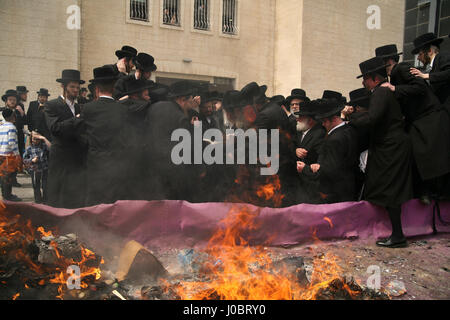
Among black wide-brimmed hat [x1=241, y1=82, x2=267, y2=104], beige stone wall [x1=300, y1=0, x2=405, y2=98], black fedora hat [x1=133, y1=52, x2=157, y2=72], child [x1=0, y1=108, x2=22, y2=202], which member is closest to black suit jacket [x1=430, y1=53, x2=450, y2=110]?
black wide-brimmed hat [x1=241, y1=82, x2=267, y2=104]

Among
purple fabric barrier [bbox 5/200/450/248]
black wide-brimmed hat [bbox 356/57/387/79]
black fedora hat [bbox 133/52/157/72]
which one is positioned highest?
black fedora hat [bbox 133/52/157/72]

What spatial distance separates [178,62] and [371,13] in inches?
436

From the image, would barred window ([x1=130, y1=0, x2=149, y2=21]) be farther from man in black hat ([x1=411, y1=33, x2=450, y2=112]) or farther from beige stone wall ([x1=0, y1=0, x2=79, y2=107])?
man in black hat ([x1=411, y1=33, x2=450, y2=112])

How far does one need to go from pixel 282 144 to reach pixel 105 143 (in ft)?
8.18

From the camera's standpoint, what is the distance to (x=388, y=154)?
4891mm

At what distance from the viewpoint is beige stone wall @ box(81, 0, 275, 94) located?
14.8 m

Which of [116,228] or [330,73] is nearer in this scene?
[116,228]

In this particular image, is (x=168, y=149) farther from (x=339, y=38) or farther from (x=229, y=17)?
(x=339, y=38)

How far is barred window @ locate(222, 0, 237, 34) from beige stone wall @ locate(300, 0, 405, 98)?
3.28m

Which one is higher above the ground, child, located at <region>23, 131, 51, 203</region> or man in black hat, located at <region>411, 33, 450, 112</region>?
man in black hat, located at <region>411, 33, 450, 112</region>

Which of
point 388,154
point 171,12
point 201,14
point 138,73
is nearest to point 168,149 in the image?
point 138,73

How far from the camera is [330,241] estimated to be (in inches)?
195
